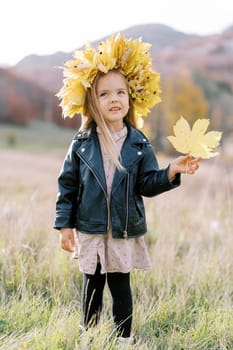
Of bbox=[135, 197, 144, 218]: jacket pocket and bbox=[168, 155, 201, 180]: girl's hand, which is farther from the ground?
bbox=[168, 155, 201, 180]: girl's hand

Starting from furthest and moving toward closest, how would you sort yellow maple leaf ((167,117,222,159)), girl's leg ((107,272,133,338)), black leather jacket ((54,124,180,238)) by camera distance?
1. girl's leg ((107,272,133,338))
2. black leather jacket ((54,124,180,238))
3. yellow maple leaf ((167,117,222,159))

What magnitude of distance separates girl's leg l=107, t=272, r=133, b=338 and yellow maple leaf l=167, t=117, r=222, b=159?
700mm

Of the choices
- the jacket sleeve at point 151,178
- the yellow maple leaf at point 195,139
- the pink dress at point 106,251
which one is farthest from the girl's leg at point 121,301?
the yellow maple leaf at point 195,139

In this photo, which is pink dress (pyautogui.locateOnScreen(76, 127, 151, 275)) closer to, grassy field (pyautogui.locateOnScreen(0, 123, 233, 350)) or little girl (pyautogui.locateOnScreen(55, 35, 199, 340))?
little girl (pyautogui.locateOnScreen(55, 35, 199, 340))

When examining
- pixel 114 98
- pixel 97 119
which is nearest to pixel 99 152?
pixel 97 119

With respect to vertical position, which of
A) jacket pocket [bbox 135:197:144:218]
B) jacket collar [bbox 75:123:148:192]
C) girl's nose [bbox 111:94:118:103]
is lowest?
jacket pocket [bbox 135:197:144:218]

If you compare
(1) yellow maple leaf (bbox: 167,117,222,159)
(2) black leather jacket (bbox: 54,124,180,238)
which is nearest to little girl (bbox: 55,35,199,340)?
(2) black leather jacket (bbox: 54,124,180,238)

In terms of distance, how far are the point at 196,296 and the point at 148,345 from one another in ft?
1.79

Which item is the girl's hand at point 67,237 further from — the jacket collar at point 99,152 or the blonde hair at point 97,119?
the blonde hair at point 97,119

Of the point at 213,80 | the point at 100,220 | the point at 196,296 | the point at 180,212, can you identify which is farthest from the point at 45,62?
the point at 213,80

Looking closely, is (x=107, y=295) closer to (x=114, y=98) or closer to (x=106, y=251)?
(x=106, y=251)

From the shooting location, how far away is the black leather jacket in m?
2.31

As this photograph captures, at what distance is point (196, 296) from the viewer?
2943 mm

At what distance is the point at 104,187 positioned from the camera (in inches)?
91.1
